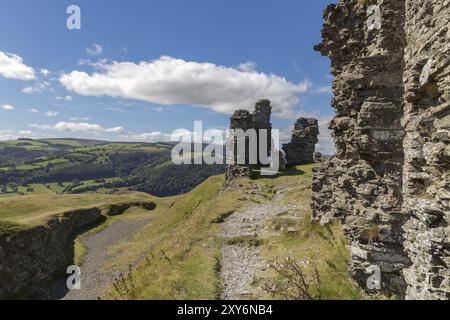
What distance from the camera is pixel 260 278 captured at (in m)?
Answer: 19.7

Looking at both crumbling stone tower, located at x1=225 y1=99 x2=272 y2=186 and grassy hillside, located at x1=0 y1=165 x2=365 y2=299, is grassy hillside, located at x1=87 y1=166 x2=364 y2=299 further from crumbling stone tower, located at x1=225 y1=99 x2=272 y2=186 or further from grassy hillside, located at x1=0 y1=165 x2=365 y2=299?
crumbling stone tower, located at x1=225 y1=99 x2=272 y2=186

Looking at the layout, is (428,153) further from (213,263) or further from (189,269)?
(189,269)

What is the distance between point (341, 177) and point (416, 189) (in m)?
6.68

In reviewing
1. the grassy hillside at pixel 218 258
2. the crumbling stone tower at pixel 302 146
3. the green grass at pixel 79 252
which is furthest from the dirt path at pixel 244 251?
the crumbling stone tower at pixel 302 146

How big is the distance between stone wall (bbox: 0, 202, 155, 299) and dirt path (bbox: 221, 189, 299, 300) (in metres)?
30.8

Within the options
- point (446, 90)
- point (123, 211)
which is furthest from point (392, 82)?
point (123, 211)

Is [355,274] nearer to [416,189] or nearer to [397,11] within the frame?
[416,189]

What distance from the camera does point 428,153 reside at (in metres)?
9.88

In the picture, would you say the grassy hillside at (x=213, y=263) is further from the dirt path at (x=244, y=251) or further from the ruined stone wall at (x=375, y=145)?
the ruined stone wall at (x=375, y=145)

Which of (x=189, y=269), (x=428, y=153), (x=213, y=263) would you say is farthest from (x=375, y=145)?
(x=189, y=269)

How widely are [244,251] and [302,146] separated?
59162 millimetres

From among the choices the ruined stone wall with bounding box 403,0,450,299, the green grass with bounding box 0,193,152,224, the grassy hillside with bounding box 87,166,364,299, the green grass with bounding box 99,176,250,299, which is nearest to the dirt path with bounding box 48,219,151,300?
the green grass with bounding box 99,176,250,299

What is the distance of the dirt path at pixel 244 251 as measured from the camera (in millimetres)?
19328

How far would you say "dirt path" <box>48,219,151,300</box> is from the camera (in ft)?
134
